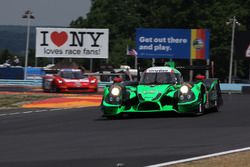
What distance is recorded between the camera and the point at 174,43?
46.6 metres

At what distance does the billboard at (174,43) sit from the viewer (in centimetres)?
4638

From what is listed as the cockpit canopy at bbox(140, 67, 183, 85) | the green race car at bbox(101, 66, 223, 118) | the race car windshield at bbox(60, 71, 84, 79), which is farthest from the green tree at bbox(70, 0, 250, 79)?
the green race car at bbox(101, 66, 223, 118)

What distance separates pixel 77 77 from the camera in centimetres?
3216

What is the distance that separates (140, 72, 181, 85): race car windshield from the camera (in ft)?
54.4

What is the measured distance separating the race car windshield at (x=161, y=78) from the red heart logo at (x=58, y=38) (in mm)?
33000

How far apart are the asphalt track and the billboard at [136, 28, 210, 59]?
29597 mm

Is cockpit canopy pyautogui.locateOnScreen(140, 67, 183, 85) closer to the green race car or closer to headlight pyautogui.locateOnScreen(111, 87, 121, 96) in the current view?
the green race car

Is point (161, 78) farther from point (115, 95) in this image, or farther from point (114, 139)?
point (114, 139)

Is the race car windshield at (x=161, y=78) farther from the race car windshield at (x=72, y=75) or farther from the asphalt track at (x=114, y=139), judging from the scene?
the race car windshield at (x=72, y=75)

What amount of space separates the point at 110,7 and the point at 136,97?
7362 cm

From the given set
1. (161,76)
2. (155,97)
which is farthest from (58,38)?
(155,97)

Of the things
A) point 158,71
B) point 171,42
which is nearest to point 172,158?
point 158,71

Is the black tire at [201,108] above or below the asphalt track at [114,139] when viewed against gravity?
above

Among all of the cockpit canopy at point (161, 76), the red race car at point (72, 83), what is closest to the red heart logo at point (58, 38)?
the red race car at point (72, 83)
